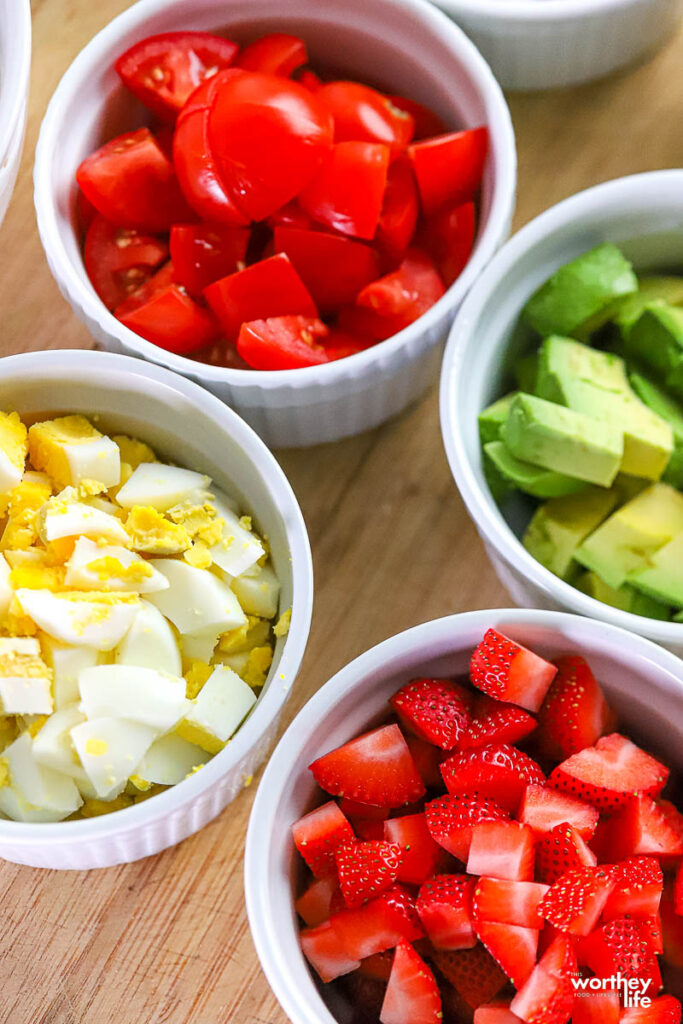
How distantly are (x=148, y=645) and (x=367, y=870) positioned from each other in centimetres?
30

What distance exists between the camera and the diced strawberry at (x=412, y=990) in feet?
3.37

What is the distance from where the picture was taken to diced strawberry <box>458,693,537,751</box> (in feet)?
3.60

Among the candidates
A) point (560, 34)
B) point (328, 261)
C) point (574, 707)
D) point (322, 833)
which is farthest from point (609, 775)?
point (560, 34)

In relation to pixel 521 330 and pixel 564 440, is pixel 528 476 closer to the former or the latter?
pixel 564 440

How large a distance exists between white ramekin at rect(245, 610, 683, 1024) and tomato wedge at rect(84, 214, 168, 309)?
52 cm

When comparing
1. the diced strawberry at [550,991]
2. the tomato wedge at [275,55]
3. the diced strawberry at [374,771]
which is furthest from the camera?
the tomato wedge at [275,55]

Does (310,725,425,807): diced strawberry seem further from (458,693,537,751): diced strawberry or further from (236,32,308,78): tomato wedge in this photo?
(236,32,308,78): tomato wedge

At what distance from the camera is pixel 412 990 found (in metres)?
1.03

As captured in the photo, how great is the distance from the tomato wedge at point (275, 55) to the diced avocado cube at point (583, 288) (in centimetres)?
40

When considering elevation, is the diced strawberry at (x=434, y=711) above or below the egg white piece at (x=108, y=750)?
below

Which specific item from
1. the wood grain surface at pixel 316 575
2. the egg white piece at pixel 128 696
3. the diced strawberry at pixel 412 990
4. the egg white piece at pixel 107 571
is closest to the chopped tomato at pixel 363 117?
the wood grain surface at pixel 316 575

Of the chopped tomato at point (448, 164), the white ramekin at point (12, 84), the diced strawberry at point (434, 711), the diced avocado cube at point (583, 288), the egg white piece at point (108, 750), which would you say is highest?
the white ramekin at point (12, 84)

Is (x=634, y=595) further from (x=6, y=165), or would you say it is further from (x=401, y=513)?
(x=6, y=165)

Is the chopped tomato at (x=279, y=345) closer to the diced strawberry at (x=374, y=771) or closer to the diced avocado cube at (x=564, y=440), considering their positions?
the diced avocado cube at (x=564, y=440)
